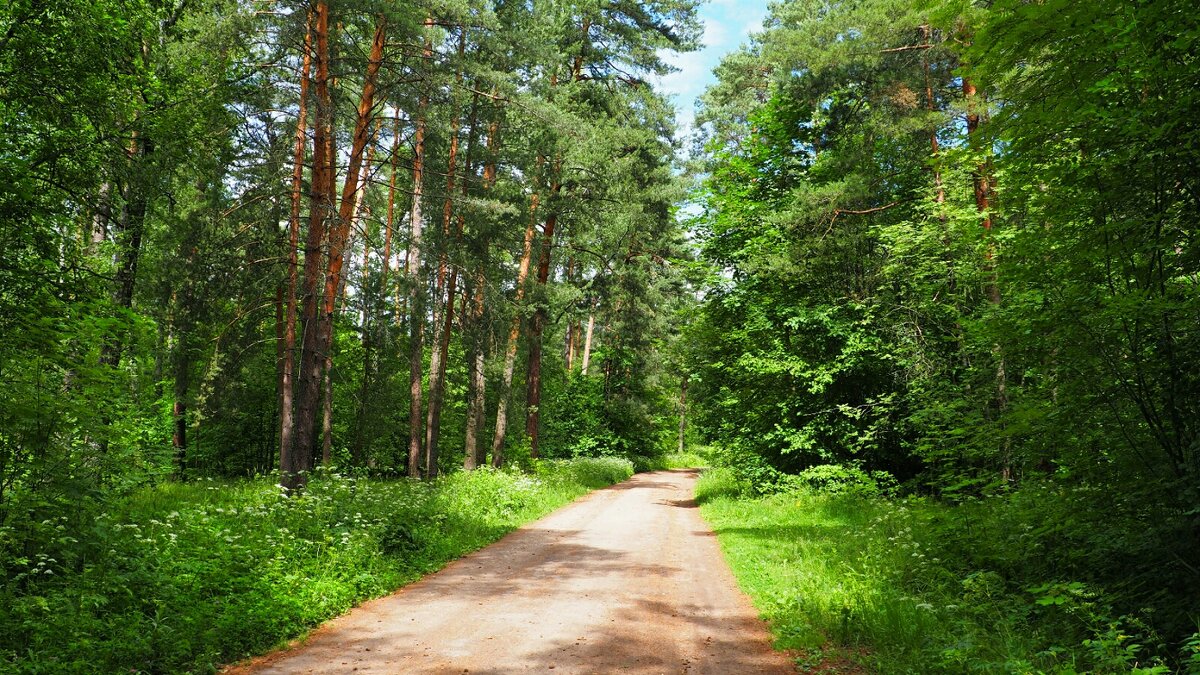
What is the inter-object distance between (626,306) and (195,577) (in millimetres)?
20810

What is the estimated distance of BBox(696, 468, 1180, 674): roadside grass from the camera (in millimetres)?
4766

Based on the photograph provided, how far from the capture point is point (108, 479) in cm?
665

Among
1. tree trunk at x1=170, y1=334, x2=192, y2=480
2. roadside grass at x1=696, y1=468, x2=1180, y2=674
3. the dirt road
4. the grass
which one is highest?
tree trunk at x1=170, y1=334, x2=192, y2=480

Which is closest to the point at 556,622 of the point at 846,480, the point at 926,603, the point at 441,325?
the point at 926,603

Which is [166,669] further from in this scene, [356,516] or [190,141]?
[190,141]

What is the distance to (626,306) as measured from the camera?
26016 mm

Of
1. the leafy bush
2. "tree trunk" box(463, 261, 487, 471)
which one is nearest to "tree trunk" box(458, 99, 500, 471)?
"tree trunk" box(463, 261, 487, 471)

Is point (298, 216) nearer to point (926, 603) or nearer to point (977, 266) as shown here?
point (926, 603)

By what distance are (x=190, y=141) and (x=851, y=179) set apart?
43.4ft

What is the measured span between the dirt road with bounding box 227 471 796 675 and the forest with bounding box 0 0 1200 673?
0.46m

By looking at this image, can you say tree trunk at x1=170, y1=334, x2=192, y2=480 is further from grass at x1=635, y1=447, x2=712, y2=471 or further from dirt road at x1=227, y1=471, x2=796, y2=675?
grass at x1=635, y1=447, x2=712, y2=471

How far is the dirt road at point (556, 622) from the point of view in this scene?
221 inches

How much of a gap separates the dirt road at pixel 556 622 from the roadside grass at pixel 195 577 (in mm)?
385

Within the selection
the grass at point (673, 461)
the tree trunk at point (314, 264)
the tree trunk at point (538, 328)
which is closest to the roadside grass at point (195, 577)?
the tree trunk at point (314, 264)
